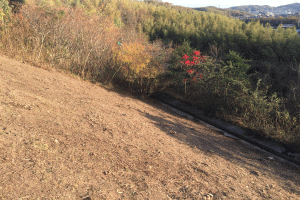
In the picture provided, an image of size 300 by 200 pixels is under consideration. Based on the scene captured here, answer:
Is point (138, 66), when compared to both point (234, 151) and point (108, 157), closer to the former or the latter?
point (234, 151)

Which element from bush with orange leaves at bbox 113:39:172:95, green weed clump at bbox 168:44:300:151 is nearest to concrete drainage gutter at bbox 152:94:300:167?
green weed clump at bbox 168:44:300:151

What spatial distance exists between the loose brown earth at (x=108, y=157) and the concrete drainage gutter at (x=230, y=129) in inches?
11.0

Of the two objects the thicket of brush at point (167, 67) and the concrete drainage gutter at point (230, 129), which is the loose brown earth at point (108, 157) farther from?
the thicket of brush at point (167, 67)

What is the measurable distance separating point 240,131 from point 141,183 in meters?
4.15

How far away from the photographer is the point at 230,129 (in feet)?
19.7

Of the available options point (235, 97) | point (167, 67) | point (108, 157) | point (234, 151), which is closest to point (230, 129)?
point (235, 97)

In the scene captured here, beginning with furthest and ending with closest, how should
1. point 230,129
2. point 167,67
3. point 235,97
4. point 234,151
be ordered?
1. point 167,67
2. point 235,97
3. point 230,129
4. point 234,151

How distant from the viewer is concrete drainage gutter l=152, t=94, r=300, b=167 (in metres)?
4.87

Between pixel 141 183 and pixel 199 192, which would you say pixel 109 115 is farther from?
pixel 199 192

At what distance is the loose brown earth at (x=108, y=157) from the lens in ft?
7.54

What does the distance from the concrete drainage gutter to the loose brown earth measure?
0.92ft

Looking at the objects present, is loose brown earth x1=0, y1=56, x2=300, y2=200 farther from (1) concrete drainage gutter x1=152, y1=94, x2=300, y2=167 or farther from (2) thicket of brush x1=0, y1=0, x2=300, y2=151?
(2) thicket of brush x1=0, y1=0, x2=300, y2=151

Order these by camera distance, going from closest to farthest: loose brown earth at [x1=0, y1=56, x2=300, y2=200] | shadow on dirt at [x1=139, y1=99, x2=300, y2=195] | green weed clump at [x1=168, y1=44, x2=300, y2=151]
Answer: loose brown earth at [x1=0, y1=56, x2=300, y2=200] < shadow on dirt at [x1=139, y1=99, x2=300, y2=195] < green weed clump at [x1=168, y1=44, x2=300, y2=151]

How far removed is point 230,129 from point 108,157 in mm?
4133
